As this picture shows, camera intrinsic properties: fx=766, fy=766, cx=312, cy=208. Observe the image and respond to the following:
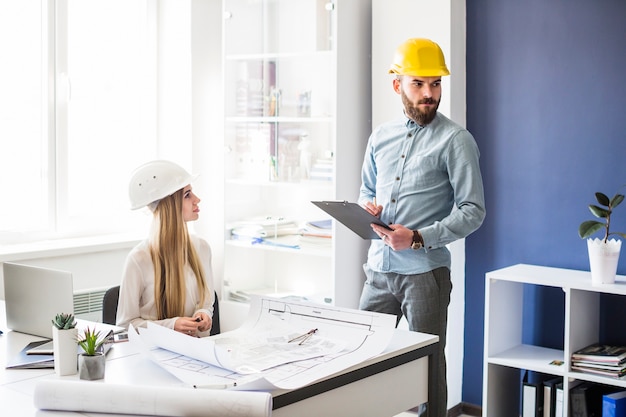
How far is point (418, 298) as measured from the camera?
2.90 m

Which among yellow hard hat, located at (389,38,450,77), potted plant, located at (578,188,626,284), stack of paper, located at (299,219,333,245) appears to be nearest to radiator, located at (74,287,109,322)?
stack of paper, located at (299,219,333,245)

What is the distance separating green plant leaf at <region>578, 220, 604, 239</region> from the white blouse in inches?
62.0

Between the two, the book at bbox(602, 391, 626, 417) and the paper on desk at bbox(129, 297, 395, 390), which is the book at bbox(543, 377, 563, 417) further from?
the paper on desk at bbox(129, 297, 395, 390)

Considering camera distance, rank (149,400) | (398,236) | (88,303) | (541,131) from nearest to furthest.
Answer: (149,400) < (398,236) < (541,131) < (88,303)

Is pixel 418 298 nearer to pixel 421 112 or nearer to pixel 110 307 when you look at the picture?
pixel 421 112

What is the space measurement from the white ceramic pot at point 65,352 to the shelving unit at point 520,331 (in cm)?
200

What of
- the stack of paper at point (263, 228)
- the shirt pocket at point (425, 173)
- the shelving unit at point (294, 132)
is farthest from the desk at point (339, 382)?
the stack of paper at point (263, 228)

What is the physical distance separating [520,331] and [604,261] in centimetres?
66

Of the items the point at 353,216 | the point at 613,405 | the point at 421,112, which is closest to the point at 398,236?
the point at 353,216

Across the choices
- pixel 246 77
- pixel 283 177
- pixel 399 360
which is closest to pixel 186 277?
pixel 399 360

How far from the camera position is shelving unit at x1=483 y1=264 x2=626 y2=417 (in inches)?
127

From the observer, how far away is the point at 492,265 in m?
3.79

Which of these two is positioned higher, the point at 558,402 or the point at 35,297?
the point at 35,297

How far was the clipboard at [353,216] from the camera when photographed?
275cm
